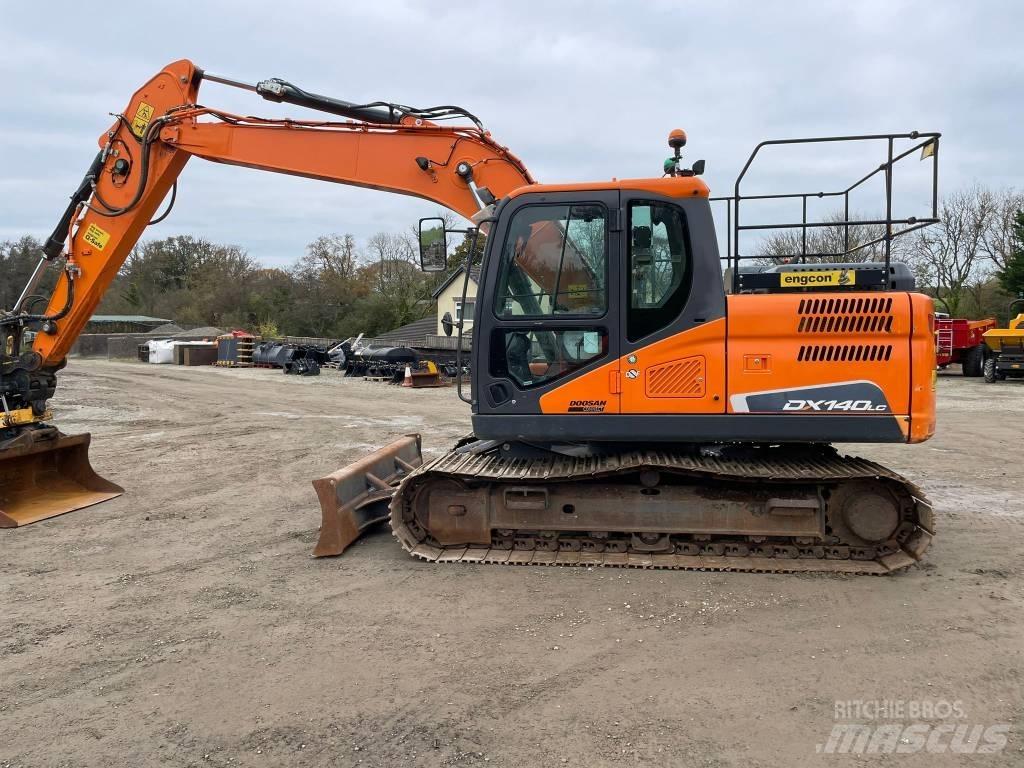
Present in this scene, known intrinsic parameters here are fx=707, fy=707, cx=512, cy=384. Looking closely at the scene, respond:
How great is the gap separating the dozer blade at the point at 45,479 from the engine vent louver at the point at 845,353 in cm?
684

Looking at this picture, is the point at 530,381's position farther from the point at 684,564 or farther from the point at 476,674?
the point at 476,674

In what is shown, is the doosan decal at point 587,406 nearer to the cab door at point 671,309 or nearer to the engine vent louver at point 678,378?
the cab door at point 671,309

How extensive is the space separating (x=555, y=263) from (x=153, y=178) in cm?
412

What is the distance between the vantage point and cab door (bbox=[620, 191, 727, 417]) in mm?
4965

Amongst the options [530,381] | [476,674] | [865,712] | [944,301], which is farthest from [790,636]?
[944,301]

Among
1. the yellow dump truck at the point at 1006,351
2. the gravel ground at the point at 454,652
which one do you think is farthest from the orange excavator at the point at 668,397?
the yellow dump truck at the point at 1006,351

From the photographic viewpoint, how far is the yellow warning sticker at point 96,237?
6820 mm

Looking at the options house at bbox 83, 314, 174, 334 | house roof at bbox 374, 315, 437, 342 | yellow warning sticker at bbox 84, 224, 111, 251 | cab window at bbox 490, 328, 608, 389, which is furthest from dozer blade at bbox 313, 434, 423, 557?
house at bbox 83, 314, 174, 334

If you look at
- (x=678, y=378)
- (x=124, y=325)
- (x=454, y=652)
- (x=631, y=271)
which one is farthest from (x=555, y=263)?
(x=124, y=325)

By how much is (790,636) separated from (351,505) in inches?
135

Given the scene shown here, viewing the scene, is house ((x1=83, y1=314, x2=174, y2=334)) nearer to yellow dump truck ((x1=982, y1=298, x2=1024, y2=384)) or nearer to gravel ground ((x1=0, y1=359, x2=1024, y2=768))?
yellow dump truck ((x1=982, y1=298, x2=1024, y2=384))

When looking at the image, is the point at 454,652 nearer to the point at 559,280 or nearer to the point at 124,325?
the point at 559,280

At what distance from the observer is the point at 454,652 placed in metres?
3.93

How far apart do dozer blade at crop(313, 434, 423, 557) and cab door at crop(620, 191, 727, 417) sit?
236cm
